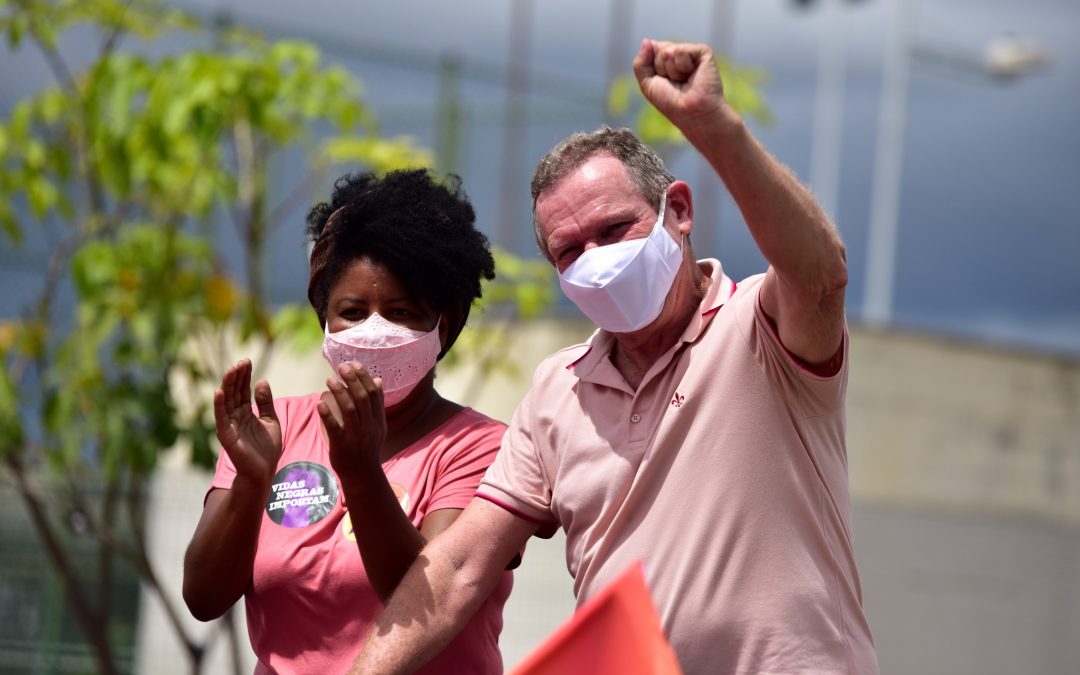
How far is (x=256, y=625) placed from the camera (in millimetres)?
3244

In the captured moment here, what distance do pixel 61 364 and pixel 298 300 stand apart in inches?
149

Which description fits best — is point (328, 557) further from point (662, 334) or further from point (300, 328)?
point (300, 328)

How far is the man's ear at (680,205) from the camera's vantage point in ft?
9.84

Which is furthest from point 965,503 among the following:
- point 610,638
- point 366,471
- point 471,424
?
point 610,638

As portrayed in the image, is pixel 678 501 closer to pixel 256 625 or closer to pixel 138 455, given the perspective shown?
pixel 256 625

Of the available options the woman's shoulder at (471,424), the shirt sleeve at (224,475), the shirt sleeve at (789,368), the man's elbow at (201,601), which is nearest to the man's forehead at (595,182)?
the shirt sleeve at (789,368)

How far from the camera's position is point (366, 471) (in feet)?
9.49

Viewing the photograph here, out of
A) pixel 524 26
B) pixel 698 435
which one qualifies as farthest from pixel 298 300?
pixel 698 435

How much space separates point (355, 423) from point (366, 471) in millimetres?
97

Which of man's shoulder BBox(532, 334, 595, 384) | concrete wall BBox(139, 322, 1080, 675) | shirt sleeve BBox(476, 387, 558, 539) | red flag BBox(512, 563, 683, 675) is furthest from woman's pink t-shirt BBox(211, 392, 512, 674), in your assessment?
concrete wall BBox(139, 322, 1080, 675)

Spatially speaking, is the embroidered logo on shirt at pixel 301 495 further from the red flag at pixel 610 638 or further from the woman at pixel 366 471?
the red flag at pixel 610 638

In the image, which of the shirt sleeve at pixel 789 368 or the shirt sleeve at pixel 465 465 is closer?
the shirt sleeve at pixel 789 368

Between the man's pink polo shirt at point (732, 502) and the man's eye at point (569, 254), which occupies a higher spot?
the man's eye at point (569, 254)

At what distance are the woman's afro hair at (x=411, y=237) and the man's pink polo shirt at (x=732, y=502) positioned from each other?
519 mm
